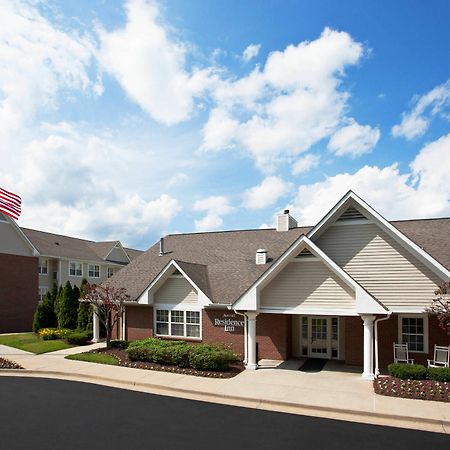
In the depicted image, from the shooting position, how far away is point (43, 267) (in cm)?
4316

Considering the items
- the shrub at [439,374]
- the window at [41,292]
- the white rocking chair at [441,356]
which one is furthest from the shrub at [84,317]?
the shrub at [439,374]

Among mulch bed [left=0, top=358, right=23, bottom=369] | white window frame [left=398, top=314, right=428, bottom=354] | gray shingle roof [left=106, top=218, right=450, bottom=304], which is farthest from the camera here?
gray shingle roof [left=106, top=218, right=450, bottom=304]

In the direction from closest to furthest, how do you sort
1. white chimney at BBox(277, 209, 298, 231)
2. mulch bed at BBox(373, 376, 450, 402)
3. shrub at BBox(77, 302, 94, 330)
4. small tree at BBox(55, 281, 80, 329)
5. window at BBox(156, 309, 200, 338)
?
1. mulch bed at BBox(373, 376, 450, 402)
2. window at BBox(156, 309, 200, 338)
3. white chimney at BBox(277, 209, 298, 231)
4. shrub at BBox(77, 302, 94, 330)
5. small tree at BBox(55, 281, 80, 329)

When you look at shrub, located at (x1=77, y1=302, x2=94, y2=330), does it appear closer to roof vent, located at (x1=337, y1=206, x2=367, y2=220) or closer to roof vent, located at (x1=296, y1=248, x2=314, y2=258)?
roof vent, located at (x1=296, y1=248, x2=314, y2=258)

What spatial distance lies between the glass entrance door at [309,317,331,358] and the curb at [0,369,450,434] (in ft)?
26.4

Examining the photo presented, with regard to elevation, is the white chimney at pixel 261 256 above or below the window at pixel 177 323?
above

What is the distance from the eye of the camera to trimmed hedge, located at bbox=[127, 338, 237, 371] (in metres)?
17.3

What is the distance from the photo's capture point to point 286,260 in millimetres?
18000

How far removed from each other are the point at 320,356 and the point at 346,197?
8095mm

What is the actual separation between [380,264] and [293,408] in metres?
7.88

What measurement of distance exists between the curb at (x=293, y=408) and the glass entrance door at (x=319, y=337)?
26.4 feet

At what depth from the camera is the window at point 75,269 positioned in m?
45.5

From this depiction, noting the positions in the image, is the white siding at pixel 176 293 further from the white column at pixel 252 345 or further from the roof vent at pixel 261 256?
the white column at pixel 252 345

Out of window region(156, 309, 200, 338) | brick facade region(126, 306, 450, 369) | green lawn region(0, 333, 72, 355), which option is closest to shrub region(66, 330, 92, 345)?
green lawn region(0, 333, 72, 355)
